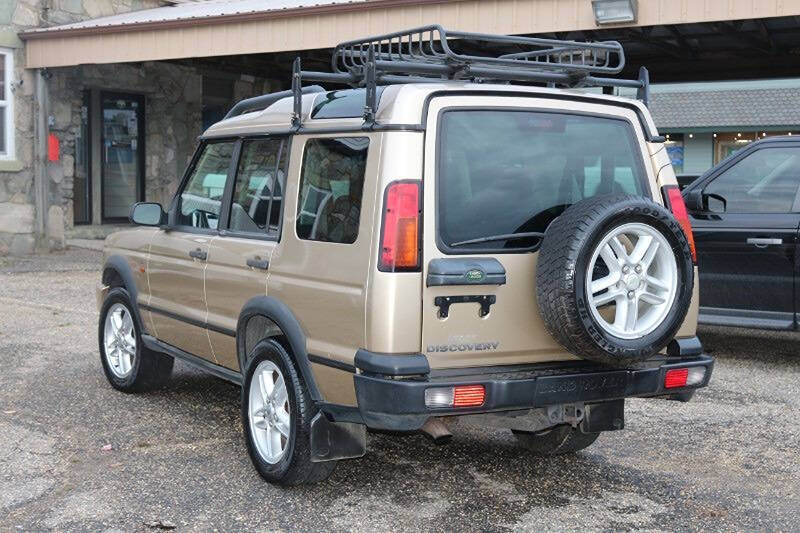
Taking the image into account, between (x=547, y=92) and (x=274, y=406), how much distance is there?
6.47ft

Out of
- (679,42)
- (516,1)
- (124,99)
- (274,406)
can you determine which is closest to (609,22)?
(516,1)

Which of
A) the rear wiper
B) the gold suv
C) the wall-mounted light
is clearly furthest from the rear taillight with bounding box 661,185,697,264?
the wall-mounted light

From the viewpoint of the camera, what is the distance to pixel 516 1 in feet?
35.8

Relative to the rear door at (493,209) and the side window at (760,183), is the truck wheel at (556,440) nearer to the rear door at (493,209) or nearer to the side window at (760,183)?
the rear door at (493,209)

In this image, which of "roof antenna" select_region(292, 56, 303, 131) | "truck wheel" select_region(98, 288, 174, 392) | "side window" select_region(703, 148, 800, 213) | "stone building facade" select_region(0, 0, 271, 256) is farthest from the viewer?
"stone building facade" select_region(0, 0, 271, 256)

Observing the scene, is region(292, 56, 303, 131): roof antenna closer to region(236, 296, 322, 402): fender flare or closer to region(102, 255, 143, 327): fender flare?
region(236, 296, 322, 402): fender flare

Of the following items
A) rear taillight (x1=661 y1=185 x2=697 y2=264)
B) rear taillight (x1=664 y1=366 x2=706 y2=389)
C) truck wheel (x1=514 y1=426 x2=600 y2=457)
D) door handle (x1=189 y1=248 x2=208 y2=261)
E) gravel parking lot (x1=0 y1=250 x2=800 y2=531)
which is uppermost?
rear taillight (x1=661 y1=185 x2=697 y2=264)

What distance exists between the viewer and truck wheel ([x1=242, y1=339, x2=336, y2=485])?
15.4 ft

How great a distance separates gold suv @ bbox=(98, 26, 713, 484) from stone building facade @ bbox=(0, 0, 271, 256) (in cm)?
1180

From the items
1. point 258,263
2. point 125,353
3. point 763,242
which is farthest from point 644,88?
point 125,353

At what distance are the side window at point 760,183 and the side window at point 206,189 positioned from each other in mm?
4294

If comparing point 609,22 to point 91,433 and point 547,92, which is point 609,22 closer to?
point 547,92

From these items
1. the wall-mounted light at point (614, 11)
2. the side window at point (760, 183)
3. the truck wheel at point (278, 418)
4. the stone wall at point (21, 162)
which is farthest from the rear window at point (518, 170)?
the stone wall at point (21, 162)

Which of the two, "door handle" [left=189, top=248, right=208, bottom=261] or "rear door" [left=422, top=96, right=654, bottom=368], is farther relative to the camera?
"door handle" [left=189, top=248, right=208, bottom=261]
